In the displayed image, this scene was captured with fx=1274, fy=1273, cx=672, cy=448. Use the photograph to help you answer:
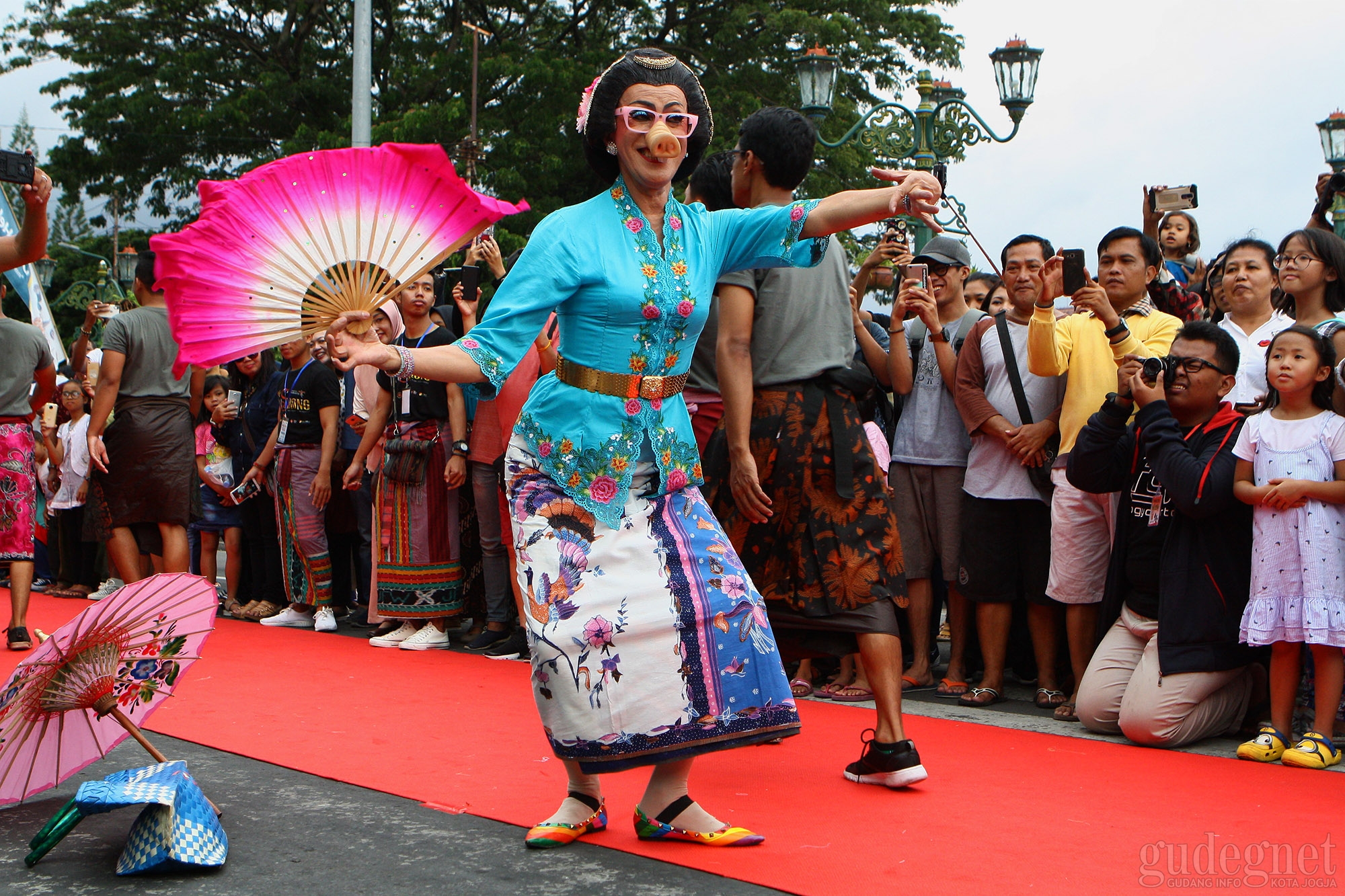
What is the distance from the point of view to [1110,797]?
3621 mm

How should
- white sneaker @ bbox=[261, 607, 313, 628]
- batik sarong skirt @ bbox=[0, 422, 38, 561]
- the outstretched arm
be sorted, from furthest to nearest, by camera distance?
white sneaker @ bbox=[261, 607, 313, 628], batik sarong skirt @ bbox=[0, 422, 38, 561], the outstretched arm

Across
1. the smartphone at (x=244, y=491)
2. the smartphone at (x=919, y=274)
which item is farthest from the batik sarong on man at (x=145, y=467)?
the smartphone at (x=919, y=274)

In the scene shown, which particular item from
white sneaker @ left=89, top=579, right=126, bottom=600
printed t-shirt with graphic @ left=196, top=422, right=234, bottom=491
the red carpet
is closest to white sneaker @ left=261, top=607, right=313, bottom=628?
printed t-shirt with graphic @ left=196, top=422, right=234, bottom=491

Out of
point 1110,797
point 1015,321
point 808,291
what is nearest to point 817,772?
point 1110,797

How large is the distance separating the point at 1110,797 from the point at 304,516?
5.11m

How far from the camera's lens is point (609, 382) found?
10.2ft

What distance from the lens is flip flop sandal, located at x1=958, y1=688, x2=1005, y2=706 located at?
16.8ft

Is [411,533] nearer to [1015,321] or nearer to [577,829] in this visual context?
[1015,321]

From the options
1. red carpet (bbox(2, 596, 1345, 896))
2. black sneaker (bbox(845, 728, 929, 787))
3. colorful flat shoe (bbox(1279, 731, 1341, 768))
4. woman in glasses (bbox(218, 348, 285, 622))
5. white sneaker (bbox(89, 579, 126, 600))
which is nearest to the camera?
red carpet (bbox(2, 596, 1345, 896))

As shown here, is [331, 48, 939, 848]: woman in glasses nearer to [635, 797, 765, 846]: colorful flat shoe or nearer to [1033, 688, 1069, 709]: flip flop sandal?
[635, 797, 765, 846]: colorful flat shoe

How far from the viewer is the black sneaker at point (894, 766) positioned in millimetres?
3635

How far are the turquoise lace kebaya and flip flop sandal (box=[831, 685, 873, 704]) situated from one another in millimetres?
2237

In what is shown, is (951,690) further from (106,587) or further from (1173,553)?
(106,587)

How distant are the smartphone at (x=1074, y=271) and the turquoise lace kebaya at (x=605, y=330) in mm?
2082
